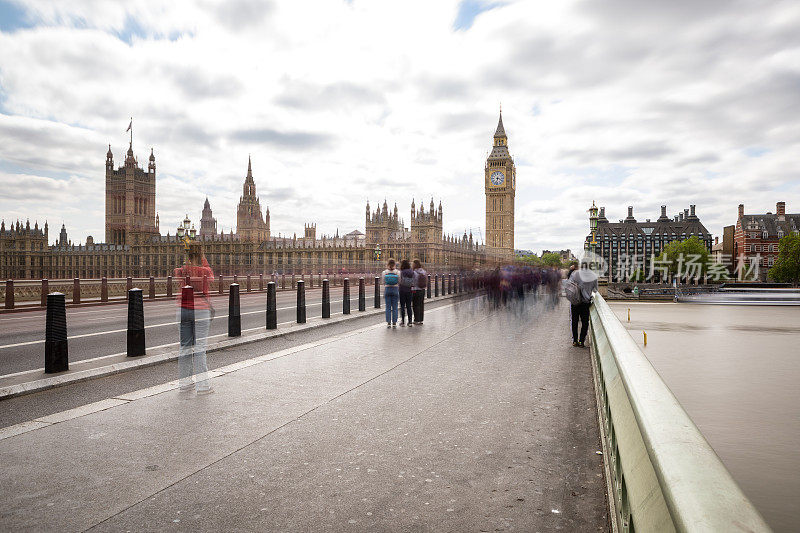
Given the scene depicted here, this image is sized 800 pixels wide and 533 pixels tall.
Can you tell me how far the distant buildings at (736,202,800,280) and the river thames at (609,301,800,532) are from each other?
4167 inches

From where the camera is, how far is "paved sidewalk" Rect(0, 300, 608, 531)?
10.5ft

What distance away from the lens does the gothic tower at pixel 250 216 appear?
445 feet

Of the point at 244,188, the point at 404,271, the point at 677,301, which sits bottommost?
the point at 677,301

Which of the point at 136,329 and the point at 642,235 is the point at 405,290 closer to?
the point at 136,329

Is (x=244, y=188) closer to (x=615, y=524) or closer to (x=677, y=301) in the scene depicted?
(x=677, y=301)

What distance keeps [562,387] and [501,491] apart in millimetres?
3532

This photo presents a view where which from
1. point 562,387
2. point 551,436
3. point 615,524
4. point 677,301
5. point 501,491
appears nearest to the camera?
point 615,524

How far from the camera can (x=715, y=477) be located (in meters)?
1.47

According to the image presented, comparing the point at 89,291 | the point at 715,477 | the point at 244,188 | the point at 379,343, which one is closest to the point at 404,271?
the point at 379,343

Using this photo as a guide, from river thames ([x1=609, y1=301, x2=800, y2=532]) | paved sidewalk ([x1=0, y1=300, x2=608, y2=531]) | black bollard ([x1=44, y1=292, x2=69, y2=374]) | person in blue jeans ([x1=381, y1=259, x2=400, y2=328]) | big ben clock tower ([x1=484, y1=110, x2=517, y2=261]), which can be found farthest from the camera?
big ben clock tower ([x1=484, y1=110, x2=517, y2=261])

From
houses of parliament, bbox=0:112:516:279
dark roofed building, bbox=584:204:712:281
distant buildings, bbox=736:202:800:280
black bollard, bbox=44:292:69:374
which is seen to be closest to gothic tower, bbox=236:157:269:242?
houses of parliament, bbox=0:112:516:279

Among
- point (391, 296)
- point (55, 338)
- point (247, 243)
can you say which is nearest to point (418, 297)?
point (391, 296)

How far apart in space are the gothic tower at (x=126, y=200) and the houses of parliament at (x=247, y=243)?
0.30 meters

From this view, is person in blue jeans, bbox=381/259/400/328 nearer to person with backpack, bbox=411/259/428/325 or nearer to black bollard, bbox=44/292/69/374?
person with backpack, bbox=411/259/428/325
